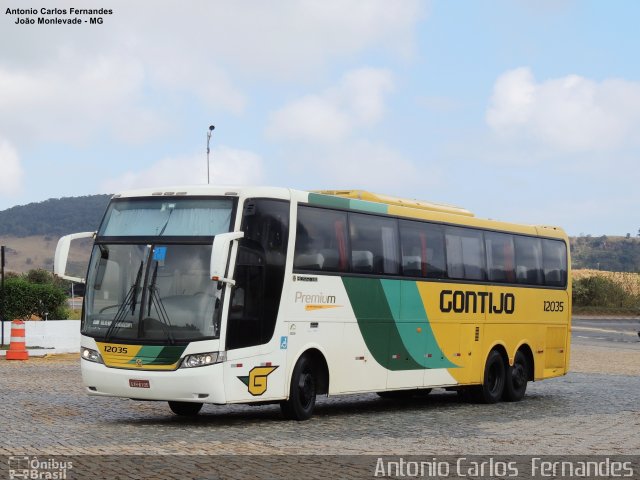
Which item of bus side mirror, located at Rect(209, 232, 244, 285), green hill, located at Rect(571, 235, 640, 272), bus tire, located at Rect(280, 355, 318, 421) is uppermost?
green hill, located at Rect(571, 235, 640, 272)

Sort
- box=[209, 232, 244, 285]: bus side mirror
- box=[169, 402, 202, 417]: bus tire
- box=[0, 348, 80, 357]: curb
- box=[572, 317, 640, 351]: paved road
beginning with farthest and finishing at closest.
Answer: box=[572, 317, 640, 351]: paved road → box=[0, 348, 80, 357]: curb → box=[169, 402, 202, 417]: bus tire → box=[209, 232, 244, 285]: bus side mirror

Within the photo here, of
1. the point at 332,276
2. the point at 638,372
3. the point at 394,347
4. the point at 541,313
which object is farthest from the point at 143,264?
→ the point at 638,372

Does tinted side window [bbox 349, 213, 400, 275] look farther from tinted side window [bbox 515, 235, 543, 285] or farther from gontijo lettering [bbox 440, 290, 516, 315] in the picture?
tinted side window [bbox 515, 235, 543, 285]

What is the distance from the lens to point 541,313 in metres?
23.3

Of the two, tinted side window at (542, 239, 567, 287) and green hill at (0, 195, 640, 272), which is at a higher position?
green hill at (0, 195, 640, 272)

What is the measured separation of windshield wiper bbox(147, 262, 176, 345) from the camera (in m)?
15.4

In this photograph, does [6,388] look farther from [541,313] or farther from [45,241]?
[45,241]

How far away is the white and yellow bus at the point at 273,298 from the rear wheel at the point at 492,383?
0.42 metres

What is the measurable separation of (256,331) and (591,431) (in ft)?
14.9

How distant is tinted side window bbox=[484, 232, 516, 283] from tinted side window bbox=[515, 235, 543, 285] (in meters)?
0.24

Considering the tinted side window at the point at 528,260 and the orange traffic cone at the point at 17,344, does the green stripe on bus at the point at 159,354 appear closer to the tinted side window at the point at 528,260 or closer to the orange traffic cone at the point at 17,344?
the tinted side window at the point at 528,260

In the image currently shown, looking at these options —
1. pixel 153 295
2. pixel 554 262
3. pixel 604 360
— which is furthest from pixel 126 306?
pixel 604 360

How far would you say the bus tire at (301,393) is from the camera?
16266mm

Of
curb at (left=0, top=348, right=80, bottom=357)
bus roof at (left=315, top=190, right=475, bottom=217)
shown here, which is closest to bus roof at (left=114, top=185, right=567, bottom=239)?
bus roof at (left=315, top=190, right=475, bottom=217)
